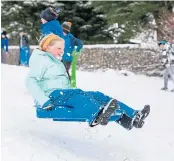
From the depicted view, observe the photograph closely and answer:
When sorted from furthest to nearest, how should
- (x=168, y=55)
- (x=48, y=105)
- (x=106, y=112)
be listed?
(x=168, y=55) < (x=48, y=105) < (x=106, y=112)

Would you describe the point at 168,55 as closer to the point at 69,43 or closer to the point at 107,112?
the point at 69,43

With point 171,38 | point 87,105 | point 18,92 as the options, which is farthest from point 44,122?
point 171,38

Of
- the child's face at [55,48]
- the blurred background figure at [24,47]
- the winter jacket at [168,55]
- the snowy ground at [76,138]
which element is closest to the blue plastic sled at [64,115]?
the snowy ground at [76,138]

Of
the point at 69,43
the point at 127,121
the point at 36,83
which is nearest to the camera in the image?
the point at 36,83

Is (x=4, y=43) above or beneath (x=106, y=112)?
beneath

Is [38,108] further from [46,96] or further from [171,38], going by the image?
[171,38]

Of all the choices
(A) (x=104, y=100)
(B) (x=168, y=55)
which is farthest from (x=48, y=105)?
(B) (x=168, y=55)

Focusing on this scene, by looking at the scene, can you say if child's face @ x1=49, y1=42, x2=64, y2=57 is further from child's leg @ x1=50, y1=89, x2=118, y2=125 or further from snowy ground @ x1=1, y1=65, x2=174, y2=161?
snowy ground @ x1=1, y1=65, x2=174, y2=161

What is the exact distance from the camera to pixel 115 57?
915 inches

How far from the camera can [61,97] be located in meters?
5.36

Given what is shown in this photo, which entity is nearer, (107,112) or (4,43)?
(107,112)

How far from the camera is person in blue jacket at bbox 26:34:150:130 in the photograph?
5.28 m

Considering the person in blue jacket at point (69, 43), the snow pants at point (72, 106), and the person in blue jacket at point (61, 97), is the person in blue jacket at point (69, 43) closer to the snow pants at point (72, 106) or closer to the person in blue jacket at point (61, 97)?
the person in blue jacket at point (61, 97)

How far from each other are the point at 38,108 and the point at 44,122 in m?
1.74
